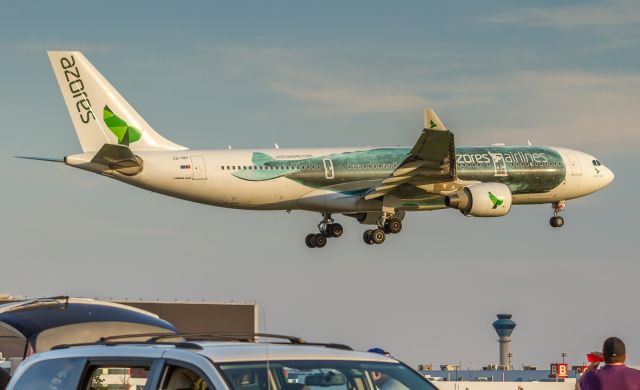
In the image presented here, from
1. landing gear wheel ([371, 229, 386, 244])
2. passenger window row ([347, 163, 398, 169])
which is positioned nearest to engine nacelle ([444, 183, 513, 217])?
landing gear wheel ([371, 229, 386, 244])

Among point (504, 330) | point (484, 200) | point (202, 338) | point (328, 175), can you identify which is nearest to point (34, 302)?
point (202, 338)

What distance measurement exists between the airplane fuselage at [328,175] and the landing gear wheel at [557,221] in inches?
123

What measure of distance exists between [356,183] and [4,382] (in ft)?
165

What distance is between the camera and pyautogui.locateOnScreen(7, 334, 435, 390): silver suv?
29.2 feet

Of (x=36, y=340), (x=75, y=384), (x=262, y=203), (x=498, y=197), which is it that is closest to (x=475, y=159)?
(x=498, y=197)

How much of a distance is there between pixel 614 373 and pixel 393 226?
169 ft

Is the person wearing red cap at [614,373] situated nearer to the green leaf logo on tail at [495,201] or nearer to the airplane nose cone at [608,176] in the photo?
the green leaf logo on tail at [495,201]

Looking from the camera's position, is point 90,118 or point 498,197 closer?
point 498,197

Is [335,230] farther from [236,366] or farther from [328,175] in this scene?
[236,366]

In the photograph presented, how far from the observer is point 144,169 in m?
60.2

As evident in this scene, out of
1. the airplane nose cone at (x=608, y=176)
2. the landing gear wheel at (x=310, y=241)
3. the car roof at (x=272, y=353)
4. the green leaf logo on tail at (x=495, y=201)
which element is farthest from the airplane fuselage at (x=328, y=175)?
the car roof at (x=272, y=353)

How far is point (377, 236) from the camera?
207ft

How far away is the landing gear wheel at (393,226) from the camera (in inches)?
2493

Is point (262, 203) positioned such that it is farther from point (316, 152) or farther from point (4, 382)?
point (4, 382)
